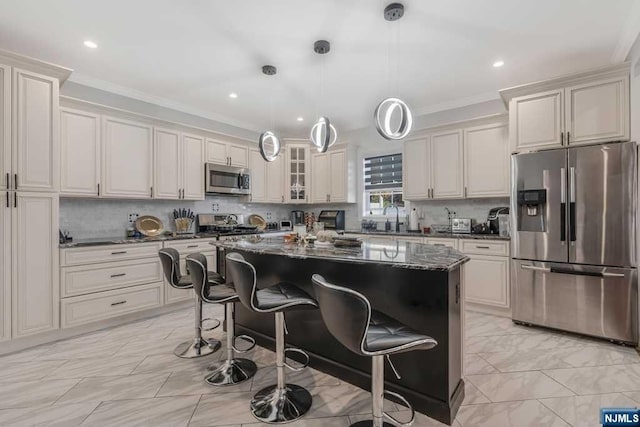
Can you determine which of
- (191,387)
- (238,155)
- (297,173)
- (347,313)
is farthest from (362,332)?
(297,173)

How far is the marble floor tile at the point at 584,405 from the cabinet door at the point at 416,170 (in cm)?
291

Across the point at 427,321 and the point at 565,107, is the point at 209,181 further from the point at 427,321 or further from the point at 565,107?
the point at 565,107

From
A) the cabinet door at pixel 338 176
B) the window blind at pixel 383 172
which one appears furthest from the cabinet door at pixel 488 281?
the cabinet door at pixel 338 176

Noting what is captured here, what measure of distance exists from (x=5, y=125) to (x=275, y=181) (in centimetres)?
357

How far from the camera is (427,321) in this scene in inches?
75.2

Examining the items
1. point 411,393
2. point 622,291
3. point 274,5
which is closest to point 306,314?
point 411,393

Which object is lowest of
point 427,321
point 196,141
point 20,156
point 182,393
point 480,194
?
point 182,393

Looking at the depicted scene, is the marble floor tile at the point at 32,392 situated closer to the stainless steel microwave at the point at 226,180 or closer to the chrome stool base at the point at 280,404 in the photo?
the chrome stool base at the point at 280,404

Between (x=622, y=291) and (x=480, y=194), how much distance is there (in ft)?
5.63

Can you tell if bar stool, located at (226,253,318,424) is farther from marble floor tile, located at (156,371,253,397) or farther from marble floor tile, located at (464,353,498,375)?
marble floor tile, located at (464,353,498,375)

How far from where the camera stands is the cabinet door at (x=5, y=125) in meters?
2.69

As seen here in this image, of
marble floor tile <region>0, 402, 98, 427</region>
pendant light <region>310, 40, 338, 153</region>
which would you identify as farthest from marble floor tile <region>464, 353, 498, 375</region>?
marble floor tile <region>0, 402, 98, 427</region>

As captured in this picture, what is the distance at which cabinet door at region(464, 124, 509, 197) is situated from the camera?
12.8 ft

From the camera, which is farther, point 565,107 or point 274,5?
point 565,107
